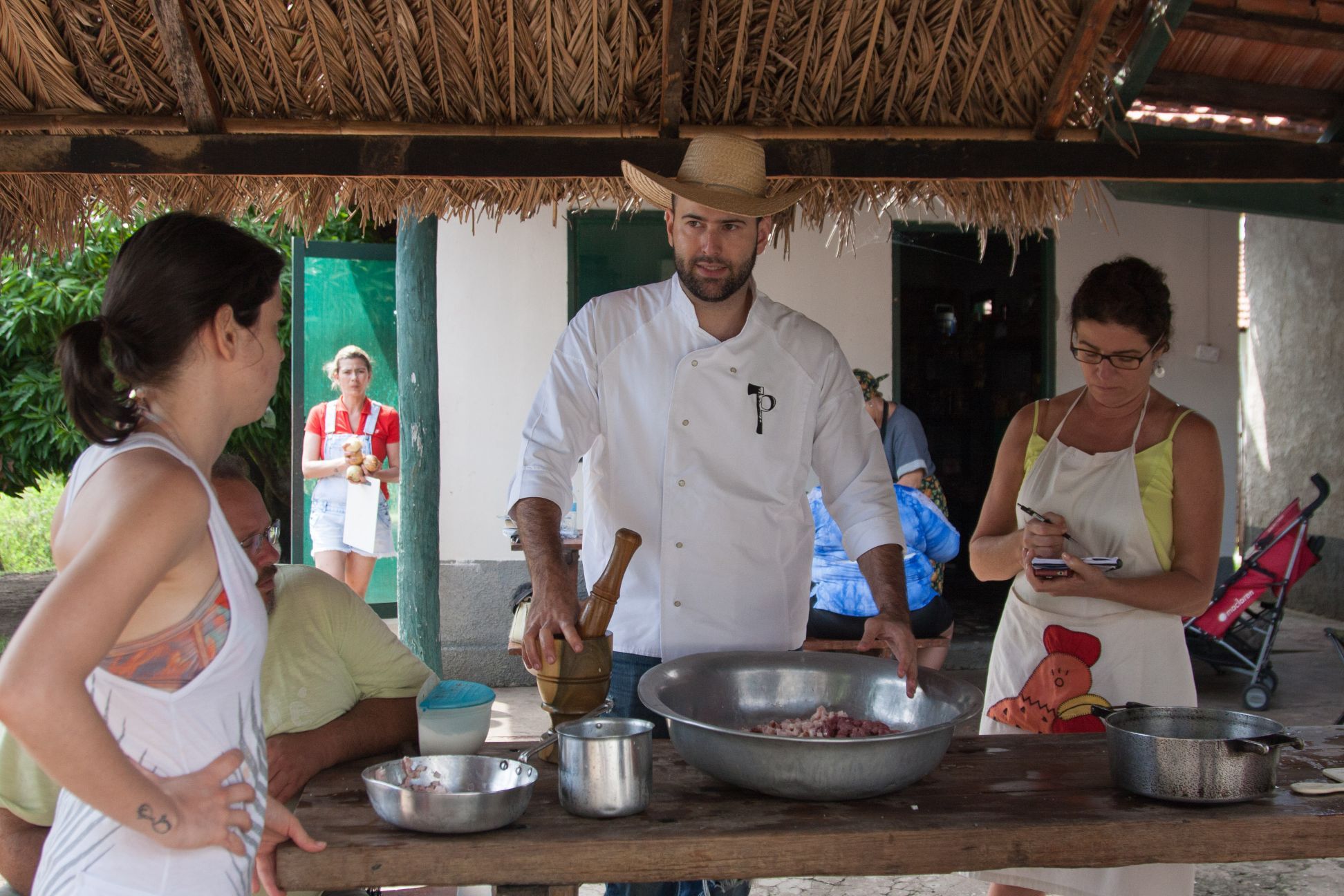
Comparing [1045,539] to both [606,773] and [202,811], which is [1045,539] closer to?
[606,773]

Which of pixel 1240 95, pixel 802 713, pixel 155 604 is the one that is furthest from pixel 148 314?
pixel 1240 95

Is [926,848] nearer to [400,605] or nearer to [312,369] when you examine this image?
[400,605]

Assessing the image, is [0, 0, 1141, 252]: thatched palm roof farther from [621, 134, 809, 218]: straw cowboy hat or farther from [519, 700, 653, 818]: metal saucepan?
[519, 700, 653, 818]: metal saucepan

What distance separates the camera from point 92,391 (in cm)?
130

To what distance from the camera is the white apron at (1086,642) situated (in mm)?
2514

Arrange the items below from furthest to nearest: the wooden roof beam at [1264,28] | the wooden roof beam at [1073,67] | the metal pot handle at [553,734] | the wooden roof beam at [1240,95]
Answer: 1. the wooden roof beam at [1240,95]
2. the wooden roof beam at [1264,28]
3. the wooden roof beam at [1073,67]
4. the metal pot handle at [553,734]

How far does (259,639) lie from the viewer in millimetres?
1421

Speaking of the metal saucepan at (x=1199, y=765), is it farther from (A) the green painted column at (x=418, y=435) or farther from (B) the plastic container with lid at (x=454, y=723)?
(A) the green painted column at (x=418, y=435)

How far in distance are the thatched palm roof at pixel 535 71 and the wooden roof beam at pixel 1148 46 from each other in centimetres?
6

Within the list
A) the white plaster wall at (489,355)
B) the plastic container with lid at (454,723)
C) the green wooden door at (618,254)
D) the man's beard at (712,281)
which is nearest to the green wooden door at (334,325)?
the white plaster wall at (489,355)

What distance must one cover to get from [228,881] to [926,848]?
93cm

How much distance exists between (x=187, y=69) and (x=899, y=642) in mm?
2124

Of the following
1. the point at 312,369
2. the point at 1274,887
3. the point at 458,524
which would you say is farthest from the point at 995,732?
the point at 312,369

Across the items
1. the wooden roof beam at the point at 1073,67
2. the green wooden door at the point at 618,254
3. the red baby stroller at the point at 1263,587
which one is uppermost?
the green wooden door at the point at 618,254
